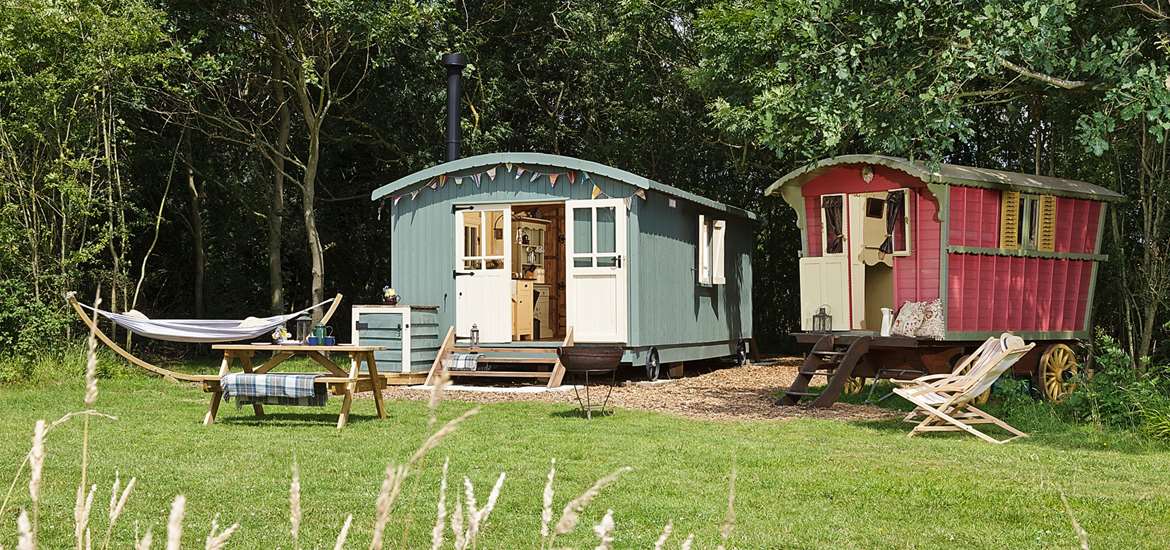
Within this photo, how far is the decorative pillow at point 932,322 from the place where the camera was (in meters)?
A: 9.85

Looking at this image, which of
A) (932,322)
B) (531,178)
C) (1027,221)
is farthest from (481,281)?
(1027,221)

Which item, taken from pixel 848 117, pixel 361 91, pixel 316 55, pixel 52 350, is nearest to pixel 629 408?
pixel 848 117

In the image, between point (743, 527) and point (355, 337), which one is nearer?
point (743, 527)

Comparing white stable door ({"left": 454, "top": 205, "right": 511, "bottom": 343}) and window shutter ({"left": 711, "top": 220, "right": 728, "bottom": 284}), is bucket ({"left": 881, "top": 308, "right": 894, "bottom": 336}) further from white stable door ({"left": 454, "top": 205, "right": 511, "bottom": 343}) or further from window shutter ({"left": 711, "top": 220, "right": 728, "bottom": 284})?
Result: window shutter ({"left": 711, "top": 220, "right": 728, "bottom": 284})

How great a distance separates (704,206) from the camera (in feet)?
46.8

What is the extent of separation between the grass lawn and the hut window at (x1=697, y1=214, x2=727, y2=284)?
5.60 m

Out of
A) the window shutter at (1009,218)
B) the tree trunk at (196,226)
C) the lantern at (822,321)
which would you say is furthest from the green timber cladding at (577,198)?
the tree trunk at (196,226)

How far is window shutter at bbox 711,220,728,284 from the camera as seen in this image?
47.6 feet

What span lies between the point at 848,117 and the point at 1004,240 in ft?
8.55

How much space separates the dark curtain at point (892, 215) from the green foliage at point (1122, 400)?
2345mm

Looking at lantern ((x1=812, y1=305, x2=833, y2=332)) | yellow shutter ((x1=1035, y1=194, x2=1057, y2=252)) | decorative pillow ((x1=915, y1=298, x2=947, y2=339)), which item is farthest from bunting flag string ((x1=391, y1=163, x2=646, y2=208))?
yellow shutter ((x1=1035, y1=194, x2=1057, y2=252))

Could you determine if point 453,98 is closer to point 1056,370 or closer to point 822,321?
point 822,321

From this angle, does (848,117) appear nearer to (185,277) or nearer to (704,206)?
(704,206)

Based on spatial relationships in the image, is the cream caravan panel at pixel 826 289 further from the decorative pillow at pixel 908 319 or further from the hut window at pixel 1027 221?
the hut window at pixel 1027 221
